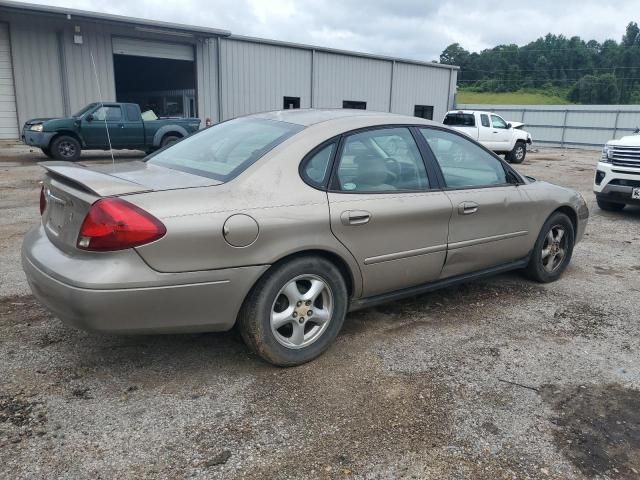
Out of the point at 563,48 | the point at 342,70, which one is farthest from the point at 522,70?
the point at 342,70

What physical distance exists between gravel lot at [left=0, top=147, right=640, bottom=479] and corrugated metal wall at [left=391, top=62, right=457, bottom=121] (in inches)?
977

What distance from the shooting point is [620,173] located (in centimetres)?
828

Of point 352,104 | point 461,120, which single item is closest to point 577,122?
point 352,104

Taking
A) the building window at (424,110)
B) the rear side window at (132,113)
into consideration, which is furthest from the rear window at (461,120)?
the rear side window at (132,113)

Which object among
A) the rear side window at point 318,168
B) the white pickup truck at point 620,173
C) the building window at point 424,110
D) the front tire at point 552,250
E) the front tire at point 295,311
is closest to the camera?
the front tire at point 295,311

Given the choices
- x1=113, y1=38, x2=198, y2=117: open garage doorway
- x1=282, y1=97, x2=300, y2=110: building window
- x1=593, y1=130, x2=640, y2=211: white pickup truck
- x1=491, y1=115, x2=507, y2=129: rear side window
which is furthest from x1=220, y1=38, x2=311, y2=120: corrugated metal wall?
x1=593, y1=130, x2=640, y2=211: white pickup truck

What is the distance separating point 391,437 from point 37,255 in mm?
2153

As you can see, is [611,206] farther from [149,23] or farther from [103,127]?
[149,23]

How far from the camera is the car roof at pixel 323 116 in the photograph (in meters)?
3.61

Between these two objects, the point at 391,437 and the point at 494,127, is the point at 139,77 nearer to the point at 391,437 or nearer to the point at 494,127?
the point at 494,127

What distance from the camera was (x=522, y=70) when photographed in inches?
2921

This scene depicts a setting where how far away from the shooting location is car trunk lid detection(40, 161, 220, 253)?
2.77 meters

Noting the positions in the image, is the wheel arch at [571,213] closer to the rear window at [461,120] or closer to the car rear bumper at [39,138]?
the car rear bumper at [39,138]

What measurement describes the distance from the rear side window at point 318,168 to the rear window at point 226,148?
0.74ft
